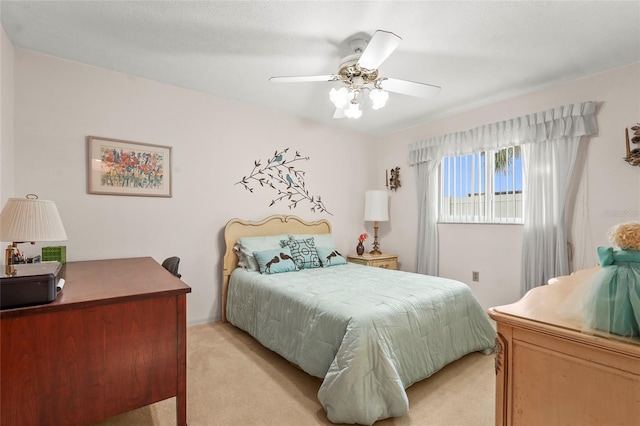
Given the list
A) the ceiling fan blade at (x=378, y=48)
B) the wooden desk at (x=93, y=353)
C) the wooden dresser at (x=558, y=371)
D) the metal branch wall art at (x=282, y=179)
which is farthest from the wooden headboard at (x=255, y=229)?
the wooden dresser at (x=558, y=371)

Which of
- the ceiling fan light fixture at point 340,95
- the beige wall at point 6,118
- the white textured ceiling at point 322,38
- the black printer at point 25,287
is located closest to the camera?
the black printer at point 25,287

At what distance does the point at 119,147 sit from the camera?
2721mm

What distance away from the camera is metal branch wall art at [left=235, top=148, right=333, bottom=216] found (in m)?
3.53

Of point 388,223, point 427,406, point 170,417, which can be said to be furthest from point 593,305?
point 388,223

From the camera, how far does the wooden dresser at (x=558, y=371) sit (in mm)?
757

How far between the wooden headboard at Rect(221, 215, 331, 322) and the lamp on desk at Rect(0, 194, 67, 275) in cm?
181

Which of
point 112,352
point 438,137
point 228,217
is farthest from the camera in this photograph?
point 438,137

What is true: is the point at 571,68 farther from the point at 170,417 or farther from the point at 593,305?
the point at 170,417

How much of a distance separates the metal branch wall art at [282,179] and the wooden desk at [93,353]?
207 cm

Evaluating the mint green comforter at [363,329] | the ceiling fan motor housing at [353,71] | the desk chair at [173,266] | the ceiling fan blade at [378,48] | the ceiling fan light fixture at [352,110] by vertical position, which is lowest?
the mint green comforter at [363,329]

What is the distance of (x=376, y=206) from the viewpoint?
4.17 m

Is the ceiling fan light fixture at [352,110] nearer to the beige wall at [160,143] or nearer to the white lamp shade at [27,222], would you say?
the beige wall at [160,143]

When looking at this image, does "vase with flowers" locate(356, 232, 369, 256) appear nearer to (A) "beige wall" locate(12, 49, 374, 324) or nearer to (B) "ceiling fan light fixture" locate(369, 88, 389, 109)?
(A) "beige wall" locate(12, 49, 374, 324)

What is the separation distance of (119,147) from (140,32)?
106cm
